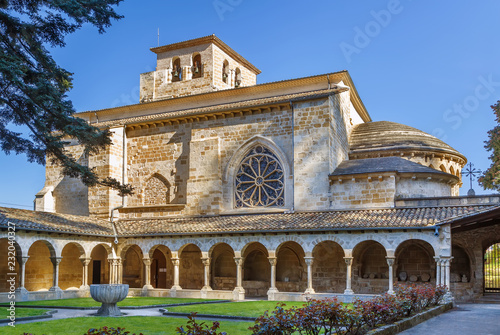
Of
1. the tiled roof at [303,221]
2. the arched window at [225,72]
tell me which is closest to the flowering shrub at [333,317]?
the tiled roof at [303,221]

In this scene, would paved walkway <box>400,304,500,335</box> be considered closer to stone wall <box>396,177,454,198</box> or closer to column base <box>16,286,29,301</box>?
stone wall <box>396,177,454,198</box>

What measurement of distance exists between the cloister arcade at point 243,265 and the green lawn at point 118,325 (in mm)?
7778

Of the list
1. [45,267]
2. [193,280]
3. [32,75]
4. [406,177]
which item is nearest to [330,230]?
[406,177]

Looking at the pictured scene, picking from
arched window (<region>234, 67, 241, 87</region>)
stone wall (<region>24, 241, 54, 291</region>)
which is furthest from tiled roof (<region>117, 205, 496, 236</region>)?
arched window (<region>234, 67, 241, 87</region>)

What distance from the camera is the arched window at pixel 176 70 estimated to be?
31.0m

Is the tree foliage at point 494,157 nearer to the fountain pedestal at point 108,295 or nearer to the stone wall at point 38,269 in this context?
the fountain pedestal at point 108,295

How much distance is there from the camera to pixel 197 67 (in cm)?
3044

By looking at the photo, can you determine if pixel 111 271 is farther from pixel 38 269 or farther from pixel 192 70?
pixel 192 70

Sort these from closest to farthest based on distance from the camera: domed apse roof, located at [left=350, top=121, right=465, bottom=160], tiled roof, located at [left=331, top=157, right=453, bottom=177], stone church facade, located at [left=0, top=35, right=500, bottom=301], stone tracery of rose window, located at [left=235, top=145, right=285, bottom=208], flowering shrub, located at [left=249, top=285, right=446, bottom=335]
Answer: flowering shrub, located at [left=249, top=285, right=446, bottom=335]
stone church facade, located at [left=0, top=35, right=500, bottom=301]
tiled roof, located at [left=331, top=157, right=453, bottom=177]
stone tracery of rose window, located at [left=235, top=145, right=285, bottom=208]
domed apse roof, located at [left=350, top=121, right=465, bottom=160]

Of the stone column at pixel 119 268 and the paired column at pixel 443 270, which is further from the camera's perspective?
the stone column at pixel 119 268

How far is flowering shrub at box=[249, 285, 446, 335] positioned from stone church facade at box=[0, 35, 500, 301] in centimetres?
791

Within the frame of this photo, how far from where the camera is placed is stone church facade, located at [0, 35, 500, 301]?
67.5 ft

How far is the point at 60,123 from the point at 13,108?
57.8 inches

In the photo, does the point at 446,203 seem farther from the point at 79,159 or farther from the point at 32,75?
the point at 79,159
